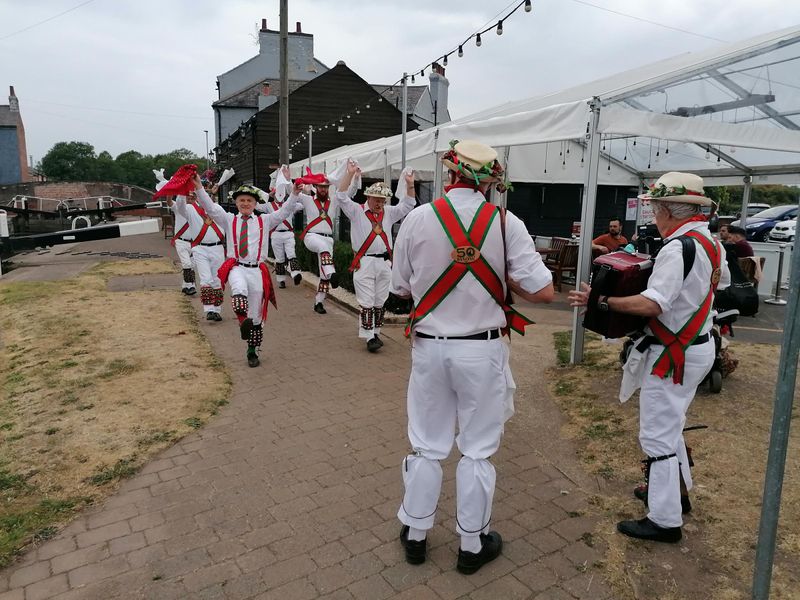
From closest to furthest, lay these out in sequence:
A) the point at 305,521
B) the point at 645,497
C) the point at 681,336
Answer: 1. the point at 681,336
2. the point at 305,521
3. the point at 645,497

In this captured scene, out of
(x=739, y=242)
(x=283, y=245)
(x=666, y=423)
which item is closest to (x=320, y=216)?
(x=283, y=245)

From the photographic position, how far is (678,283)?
2760 millimetres

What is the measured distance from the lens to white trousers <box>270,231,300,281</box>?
11.5 meters

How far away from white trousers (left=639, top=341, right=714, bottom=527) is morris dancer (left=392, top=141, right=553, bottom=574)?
2.51 feet

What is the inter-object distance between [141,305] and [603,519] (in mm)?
8159

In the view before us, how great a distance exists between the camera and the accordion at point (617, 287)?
2902mm

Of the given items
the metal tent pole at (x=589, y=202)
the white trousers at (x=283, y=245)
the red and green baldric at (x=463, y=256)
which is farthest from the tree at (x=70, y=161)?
the red and green baldric at (x=463, y=256)

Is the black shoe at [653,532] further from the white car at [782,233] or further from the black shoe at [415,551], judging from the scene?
the white car at [782,233]

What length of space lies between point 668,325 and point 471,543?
57.2 inches

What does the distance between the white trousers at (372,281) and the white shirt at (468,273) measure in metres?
4.28

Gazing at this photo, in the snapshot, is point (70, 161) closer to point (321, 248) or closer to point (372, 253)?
point (321, 248)

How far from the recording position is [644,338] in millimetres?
3047

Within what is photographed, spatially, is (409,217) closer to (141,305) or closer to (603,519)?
(603,519)

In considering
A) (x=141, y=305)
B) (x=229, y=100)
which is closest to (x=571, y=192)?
(x=141, y=305)
